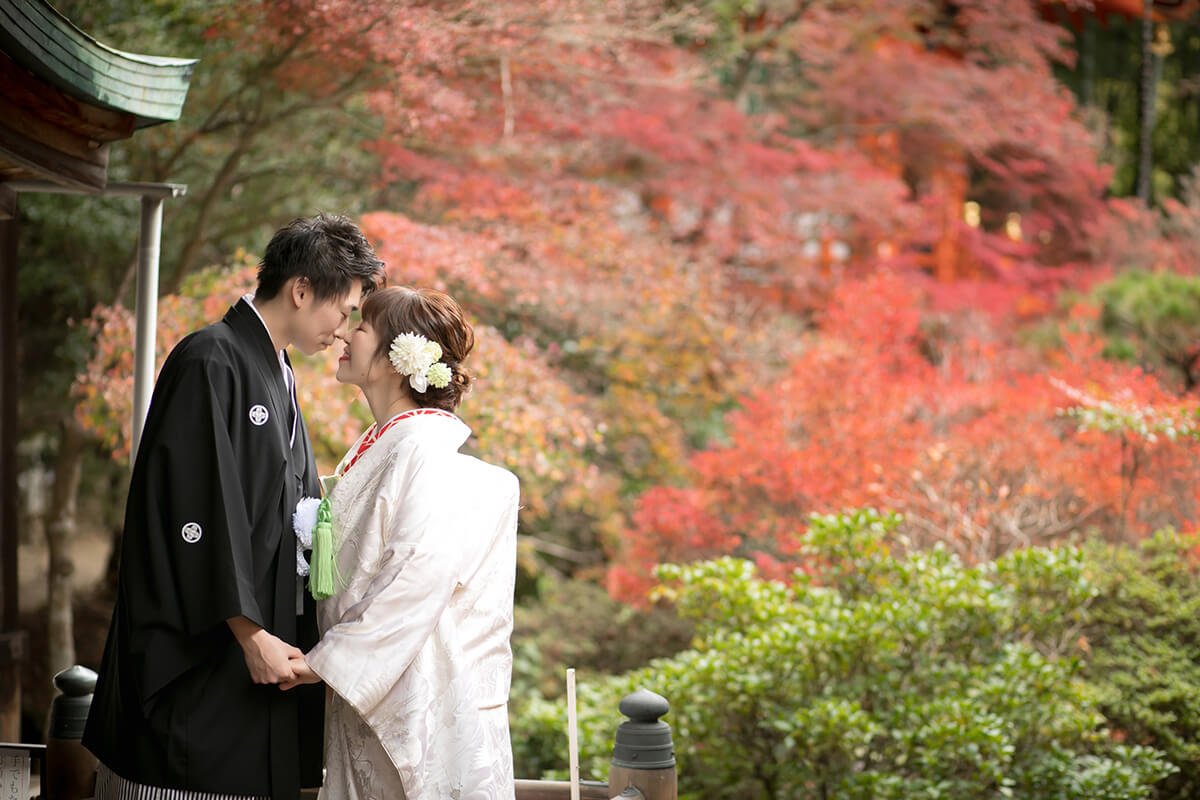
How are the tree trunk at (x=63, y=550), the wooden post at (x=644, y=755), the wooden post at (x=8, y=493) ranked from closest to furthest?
1. the wooden post at (x=644, y=755)
2. the wooden post at (x=8, y=493)
3. the tree trunk at (x=63, y=550)

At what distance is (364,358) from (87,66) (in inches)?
42.0

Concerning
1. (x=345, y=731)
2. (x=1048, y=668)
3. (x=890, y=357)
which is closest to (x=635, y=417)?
(x=890, y=357)

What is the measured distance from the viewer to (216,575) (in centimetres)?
208

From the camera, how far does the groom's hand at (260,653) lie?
2.10 m

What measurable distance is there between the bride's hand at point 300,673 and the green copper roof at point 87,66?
150cm

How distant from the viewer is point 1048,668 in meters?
3.98

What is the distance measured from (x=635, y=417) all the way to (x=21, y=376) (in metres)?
3.90

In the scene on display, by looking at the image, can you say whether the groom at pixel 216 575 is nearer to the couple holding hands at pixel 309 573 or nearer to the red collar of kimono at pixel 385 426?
the couple holding hands at pixel 309 573

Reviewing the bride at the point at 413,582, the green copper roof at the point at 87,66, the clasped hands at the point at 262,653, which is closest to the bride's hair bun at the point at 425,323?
the bride at the point at 413,582

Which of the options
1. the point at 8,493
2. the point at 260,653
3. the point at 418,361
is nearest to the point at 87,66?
the point at 418,361

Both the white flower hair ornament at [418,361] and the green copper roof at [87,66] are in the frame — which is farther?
the green copper roof at [87,66]

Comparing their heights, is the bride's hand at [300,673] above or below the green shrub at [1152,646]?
above

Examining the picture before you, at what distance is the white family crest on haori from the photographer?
219 centimetres

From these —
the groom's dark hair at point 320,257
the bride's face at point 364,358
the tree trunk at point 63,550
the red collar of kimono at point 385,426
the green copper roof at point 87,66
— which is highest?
the green copper roof at point 87,66
